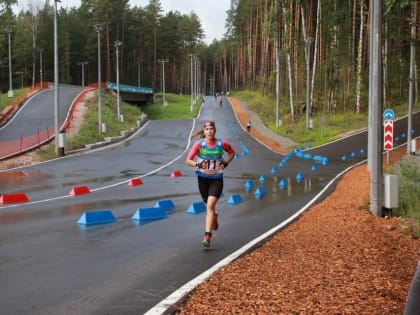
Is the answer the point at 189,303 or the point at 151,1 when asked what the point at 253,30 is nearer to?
the point at 151,1

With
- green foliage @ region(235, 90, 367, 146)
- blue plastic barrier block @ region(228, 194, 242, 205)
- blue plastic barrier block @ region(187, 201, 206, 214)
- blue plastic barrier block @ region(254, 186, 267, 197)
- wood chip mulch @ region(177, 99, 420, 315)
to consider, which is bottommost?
blue plastic barrier block @ region(254, 186, 267, 197)

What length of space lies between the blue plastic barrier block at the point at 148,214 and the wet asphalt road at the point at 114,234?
10.2 inches

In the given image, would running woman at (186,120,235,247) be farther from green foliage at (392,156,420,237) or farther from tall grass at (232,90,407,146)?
tall grass at (232,90,407,146)

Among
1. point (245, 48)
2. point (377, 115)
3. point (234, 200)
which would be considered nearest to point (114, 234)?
point (234, 200)

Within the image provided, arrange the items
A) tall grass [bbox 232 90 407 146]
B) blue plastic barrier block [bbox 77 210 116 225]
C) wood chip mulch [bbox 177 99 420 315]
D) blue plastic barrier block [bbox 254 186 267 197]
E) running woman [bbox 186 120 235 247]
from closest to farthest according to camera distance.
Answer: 1. wood chip mulch [bbox 177 99 420 315]
2. running woman [bbox 186 120 235 247]
3. blue plastic barrier block [bbox 77 210 116 225]
4. blue plastic barrier block [bbox 254 186 267 197]
5. tall grass [bbox 232 90 407 146]

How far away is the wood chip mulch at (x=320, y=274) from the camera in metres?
5.04

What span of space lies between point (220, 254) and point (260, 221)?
367 cm

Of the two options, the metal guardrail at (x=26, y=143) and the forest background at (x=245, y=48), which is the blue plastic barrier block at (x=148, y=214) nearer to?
the metal guardrail at (x=26, y=143)

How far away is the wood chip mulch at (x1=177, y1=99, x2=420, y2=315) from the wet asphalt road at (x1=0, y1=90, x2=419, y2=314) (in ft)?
1.99

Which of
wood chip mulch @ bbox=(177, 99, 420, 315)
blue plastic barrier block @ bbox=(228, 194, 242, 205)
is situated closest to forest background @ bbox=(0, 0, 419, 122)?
blue plastic barrier block @ bbox=(228, 194, 242, 205)

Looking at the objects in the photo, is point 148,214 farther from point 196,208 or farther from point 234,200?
point 234,200

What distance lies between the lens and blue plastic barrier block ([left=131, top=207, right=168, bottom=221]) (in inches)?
445

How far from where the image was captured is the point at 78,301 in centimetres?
557

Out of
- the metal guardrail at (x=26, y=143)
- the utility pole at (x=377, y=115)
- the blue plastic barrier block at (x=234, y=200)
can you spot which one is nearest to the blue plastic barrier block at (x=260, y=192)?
the blue plastic barrier block at (x=234, y=200)
